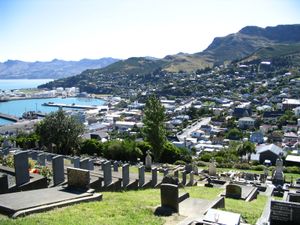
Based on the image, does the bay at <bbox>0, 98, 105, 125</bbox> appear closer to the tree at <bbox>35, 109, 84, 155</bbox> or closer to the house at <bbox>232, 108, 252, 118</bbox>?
the house at <bbox>232, 108, 252, 118</bbox>

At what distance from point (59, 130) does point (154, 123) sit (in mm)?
7926

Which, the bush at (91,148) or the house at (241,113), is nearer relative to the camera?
the bush at (91,148)

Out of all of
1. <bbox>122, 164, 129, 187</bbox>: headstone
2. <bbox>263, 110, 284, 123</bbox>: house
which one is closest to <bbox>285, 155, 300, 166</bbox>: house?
<bbox>122, 164, 129, 187</bbox>: headstone

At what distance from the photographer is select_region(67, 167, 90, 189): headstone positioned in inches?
443

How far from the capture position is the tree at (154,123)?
101ft

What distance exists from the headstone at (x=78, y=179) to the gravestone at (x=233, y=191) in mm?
9073

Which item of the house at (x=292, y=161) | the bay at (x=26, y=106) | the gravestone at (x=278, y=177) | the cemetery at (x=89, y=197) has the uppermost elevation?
the cemetery at (x=89, y=197)

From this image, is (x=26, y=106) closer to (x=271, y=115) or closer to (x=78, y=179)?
(x=271, y=115)

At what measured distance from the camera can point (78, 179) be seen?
11.3 meters

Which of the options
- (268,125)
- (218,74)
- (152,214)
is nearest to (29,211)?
(152,214)

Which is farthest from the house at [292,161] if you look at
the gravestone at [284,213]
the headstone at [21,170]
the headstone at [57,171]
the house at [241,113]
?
the house at [241,113]

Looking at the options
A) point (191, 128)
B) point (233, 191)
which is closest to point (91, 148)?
point (233, 191)

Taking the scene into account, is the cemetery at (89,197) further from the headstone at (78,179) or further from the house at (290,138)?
the house at (290,138)

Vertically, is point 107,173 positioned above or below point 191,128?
above
